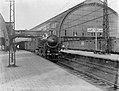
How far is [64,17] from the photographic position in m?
58.2

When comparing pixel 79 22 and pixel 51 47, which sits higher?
pixel 79 22

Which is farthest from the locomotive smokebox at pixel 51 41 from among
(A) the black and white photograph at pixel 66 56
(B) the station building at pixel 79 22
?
(B) the station building at pixel 79 22

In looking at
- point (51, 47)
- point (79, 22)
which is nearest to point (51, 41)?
point (51, 47)

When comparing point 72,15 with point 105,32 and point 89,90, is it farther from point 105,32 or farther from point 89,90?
point 89,90

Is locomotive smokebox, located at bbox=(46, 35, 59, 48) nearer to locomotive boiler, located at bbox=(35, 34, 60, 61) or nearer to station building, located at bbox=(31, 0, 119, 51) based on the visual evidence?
locomotive boiler, located at bbox=(35, 34, 60, 61)

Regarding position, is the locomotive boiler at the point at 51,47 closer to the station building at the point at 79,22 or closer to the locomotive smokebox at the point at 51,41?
the locomotive smokebox at the point at 51,41

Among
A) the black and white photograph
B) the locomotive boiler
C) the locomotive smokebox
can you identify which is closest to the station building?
the black and white photograph

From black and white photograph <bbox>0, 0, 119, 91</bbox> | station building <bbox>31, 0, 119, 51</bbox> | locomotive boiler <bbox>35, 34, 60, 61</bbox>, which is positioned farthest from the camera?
station building <bbox>31, 0, 119, 51</bbox>

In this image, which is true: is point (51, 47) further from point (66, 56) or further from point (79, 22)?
point (79, 22)

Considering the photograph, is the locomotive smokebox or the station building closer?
the locomotive smokebox

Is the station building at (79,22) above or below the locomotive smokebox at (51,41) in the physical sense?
above

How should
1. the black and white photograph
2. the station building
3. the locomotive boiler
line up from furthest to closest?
the station building, the locomotive boiler, the black and white photograph

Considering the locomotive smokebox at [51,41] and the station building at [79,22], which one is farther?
the station building at [79,22]

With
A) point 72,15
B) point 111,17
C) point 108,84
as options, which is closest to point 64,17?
point 72,15
